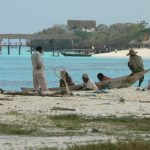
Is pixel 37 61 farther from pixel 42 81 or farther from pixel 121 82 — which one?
pixel 121 82

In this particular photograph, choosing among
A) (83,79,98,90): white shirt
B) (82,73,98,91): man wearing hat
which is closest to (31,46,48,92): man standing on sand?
(82,73,98,91): man wearing hat

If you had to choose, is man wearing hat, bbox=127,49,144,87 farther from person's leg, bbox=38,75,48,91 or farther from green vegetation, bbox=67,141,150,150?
green vegetation, bbox=67,141,150,150

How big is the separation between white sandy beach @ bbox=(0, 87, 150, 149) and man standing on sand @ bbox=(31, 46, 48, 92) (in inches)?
37.1

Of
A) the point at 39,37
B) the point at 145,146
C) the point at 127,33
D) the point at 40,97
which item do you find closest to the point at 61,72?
the point at 40,97

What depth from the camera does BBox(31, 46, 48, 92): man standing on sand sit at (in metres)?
19.9

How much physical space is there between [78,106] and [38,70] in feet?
12.6

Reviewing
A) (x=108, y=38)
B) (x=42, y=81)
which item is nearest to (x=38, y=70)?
(x=42, y=81)

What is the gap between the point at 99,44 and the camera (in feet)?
594

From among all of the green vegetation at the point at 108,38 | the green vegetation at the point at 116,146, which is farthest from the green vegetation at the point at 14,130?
the green vegetation at the point at 108,38

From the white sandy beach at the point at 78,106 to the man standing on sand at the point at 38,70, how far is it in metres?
0.94

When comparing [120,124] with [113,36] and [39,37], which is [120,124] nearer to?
[39,37]

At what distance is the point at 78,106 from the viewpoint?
16.6 metres

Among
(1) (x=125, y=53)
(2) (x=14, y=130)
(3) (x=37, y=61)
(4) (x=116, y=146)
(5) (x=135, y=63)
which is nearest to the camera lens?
→ (4) (x=116, y=146)

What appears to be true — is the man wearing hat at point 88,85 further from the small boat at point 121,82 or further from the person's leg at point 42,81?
the person's leg at point 42,81
